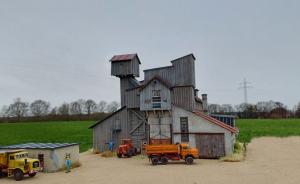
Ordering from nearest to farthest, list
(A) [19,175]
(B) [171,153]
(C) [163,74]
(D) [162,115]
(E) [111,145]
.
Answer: (A) [19,175] → (B) [171,153] → (D) [162,115] → (C) [163,74] → (E) [111,145]

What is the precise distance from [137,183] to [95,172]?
6527mm

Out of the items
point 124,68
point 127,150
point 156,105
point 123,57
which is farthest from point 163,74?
point 127,150

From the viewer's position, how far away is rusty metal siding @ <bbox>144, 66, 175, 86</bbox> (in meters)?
39.2

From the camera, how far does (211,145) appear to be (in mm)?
35062

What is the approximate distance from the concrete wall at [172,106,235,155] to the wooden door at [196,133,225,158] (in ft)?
1.39

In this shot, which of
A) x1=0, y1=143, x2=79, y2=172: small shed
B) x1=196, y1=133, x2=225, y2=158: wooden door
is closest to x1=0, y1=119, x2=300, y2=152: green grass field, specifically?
x1=0, y1=143, x2=79, y2=172: small shed

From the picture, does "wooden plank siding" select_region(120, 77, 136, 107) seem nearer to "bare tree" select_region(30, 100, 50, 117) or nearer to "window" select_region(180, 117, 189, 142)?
"window" select_region(180, 117, 189, 142)

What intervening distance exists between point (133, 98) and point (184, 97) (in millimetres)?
6716

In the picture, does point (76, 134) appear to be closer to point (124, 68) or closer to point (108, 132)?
point (108, 132)

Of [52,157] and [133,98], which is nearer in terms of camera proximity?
[52,157]

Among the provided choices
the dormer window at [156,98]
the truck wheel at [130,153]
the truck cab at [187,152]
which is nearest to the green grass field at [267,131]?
the dormer window at [156,98]

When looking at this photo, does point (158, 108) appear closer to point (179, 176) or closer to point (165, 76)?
point (165, 76)

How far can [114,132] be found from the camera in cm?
4291

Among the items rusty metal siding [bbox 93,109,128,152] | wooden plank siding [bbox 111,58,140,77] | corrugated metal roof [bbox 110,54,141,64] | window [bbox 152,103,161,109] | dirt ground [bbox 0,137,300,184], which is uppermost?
corrugated metal roof [bbox 110,54,141,64]
